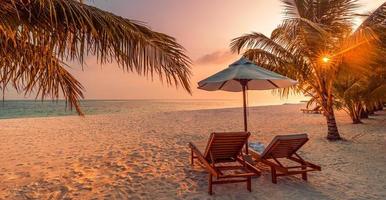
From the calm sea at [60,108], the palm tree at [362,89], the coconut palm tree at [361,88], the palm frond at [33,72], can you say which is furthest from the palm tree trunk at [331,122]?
the calm sea at [60,108]

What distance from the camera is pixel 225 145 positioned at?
4.75 m

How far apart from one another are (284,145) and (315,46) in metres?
4.44

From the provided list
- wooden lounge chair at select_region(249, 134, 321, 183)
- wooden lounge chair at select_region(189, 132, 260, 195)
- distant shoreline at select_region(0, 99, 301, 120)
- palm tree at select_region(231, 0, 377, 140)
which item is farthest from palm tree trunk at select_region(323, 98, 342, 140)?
distant shoreline at select_region(0, 99, 301, 120)

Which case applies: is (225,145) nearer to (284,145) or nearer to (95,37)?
(284,145)

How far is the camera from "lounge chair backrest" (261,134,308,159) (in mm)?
4746

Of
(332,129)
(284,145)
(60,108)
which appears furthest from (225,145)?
(60,108)

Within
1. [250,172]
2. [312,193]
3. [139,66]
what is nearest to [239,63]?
[250,172]

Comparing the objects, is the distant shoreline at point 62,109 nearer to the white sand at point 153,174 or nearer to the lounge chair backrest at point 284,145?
the white sand at point 153,174

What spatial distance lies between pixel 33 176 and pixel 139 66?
4.17 metres

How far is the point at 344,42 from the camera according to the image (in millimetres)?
7992

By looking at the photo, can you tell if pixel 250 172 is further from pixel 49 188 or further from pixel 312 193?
pixel 49 188

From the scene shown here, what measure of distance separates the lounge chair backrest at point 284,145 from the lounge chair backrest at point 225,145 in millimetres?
491

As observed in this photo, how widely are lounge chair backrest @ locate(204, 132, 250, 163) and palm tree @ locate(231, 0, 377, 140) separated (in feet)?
14.6

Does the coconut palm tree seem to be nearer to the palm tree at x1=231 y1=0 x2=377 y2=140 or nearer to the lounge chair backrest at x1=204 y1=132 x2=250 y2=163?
the palm tree at x1=231 y1=0 x2=377 y2=140
